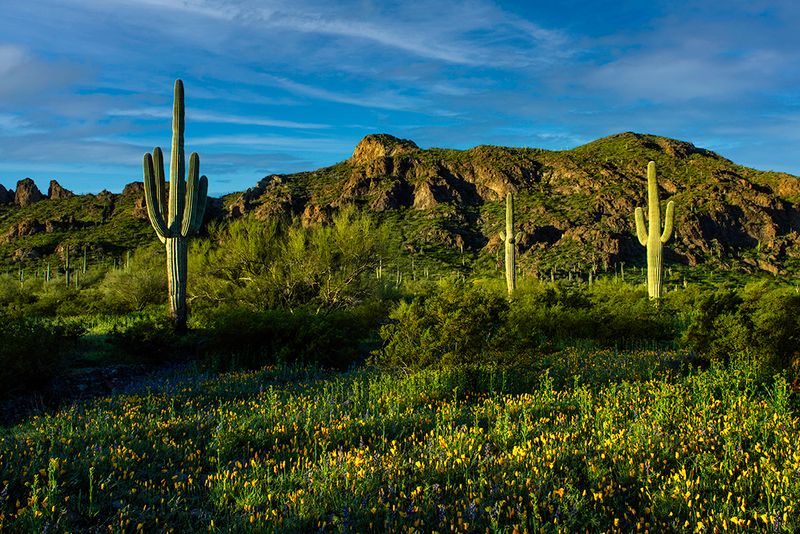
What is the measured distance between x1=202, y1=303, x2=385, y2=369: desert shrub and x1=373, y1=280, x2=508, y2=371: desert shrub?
245cm

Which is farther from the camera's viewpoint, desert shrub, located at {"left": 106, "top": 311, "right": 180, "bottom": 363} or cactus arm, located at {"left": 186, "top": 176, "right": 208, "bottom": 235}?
cactus arm, located at {"left": 186, "top": 176, "right": 208, "bottom": 235}

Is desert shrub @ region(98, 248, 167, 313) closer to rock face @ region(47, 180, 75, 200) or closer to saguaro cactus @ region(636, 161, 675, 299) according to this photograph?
saguaro cactus @ region(636, 161, 675, 299)

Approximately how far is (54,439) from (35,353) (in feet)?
16.1

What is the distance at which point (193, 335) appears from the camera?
572 inches

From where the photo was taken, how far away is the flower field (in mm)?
3598

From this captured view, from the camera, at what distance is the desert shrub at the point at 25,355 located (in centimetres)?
860

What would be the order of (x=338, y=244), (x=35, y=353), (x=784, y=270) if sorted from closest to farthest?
(x=35, y=353) → (x=338, y=244) → (x=784, y=270)

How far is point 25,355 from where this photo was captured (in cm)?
902

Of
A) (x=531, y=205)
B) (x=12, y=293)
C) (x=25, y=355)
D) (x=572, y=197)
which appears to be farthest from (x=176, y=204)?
(x=572, y=197)

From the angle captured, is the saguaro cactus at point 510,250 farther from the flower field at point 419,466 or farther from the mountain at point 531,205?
the mountain at point 531,205

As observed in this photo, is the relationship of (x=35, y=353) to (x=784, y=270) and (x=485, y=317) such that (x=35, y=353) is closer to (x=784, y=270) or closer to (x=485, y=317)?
(x=485, y=317)

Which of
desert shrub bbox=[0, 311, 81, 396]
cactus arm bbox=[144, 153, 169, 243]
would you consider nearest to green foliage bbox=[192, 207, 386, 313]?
cactus arm bbox=[144, 153, 169, 243]

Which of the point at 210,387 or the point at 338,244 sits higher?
the point at 338,244

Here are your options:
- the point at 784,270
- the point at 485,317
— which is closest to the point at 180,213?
the point at 485,317
